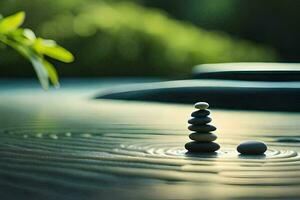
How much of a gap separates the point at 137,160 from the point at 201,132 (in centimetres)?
31

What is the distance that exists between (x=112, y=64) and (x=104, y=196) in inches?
376

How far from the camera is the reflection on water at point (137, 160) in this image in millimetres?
2244

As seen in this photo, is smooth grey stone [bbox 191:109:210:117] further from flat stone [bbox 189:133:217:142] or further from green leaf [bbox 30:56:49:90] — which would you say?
green leaf [bbox 30:56:49:90]

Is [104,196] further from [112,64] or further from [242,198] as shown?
[112,64]

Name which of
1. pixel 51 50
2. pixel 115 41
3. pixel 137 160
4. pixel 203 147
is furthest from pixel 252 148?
pixel 115 41

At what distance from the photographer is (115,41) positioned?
11.6 m

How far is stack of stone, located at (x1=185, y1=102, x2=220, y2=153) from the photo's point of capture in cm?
305

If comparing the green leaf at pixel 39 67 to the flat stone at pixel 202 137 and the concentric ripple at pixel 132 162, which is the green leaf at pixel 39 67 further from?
the flat stone at pixel 202 137

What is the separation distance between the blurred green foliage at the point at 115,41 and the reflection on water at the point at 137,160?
6289 mm

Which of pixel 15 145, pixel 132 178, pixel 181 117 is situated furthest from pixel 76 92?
pixel 132 178

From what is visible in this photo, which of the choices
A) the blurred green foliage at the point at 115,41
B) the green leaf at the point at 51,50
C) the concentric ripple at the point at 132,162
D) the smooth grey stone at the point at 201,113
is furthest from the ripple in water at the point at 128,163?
the blurred green foliage at the point at 115,41

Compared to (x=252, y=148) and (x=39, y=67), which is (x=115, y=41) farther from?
(x=39, y=67)

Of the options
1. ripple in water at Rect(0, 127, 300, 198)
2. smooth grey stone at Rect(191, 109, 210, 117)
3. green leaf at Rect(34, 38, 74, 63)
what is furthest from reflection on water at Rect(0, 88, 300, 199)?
green leaf at Rect(34, 38, 74, 63)

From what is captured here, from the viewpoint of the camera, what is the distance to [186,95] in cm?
691
